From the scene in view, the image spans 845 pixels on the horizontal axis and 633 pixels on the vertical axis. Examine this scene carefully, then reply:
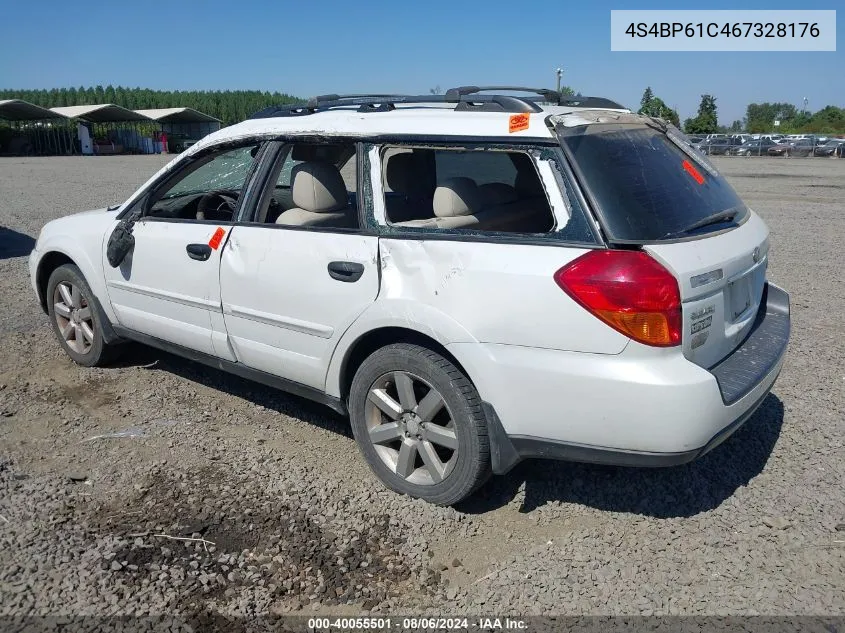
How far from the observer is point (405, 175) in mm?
3832

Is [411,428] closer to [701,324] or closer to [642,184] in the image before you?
[701,324]

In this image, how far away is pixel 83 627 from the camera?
105 inches

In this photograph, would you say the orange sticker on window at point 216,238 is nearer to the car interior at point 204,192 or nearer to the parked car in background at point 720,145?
the car interior at point 204,192

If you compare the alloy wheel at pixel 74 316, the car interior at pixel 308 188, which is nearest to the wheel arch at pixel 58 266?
the alloy wheel at pixel 74 316

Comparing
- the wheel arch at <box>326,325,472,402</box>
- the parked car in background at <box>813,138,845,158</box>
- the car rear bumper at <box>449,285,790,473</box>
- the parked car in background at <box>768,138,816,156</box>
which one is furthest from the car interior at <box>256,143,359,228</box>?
the parked car in background at <box>768,138,816,156</box>

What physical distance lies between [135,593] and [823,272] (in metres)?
8.22

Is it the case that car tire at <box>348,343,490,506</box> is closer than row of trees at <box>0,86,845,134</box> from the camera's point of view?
Yes

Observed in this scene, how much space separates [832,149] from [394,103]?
4326 cm

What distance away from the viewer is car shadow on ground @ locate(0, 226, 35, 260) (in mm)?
9773

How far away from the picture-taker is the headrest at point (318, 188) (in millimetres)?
3939

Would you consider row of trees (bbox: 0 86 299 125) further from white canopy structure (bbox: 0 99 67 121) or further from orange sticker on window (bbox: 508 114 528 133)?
orange sticker on window (bbox: 508 114 528 133)

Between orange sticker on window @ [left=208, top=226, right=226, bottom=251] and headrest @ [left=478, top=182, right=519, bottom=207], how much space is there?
1.46 metres

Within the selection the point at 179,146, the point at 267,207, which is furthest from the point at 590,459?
the point at 179,146

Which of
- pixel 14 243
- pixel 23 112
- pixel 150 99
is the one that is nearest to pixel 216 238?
pixel 14 243
